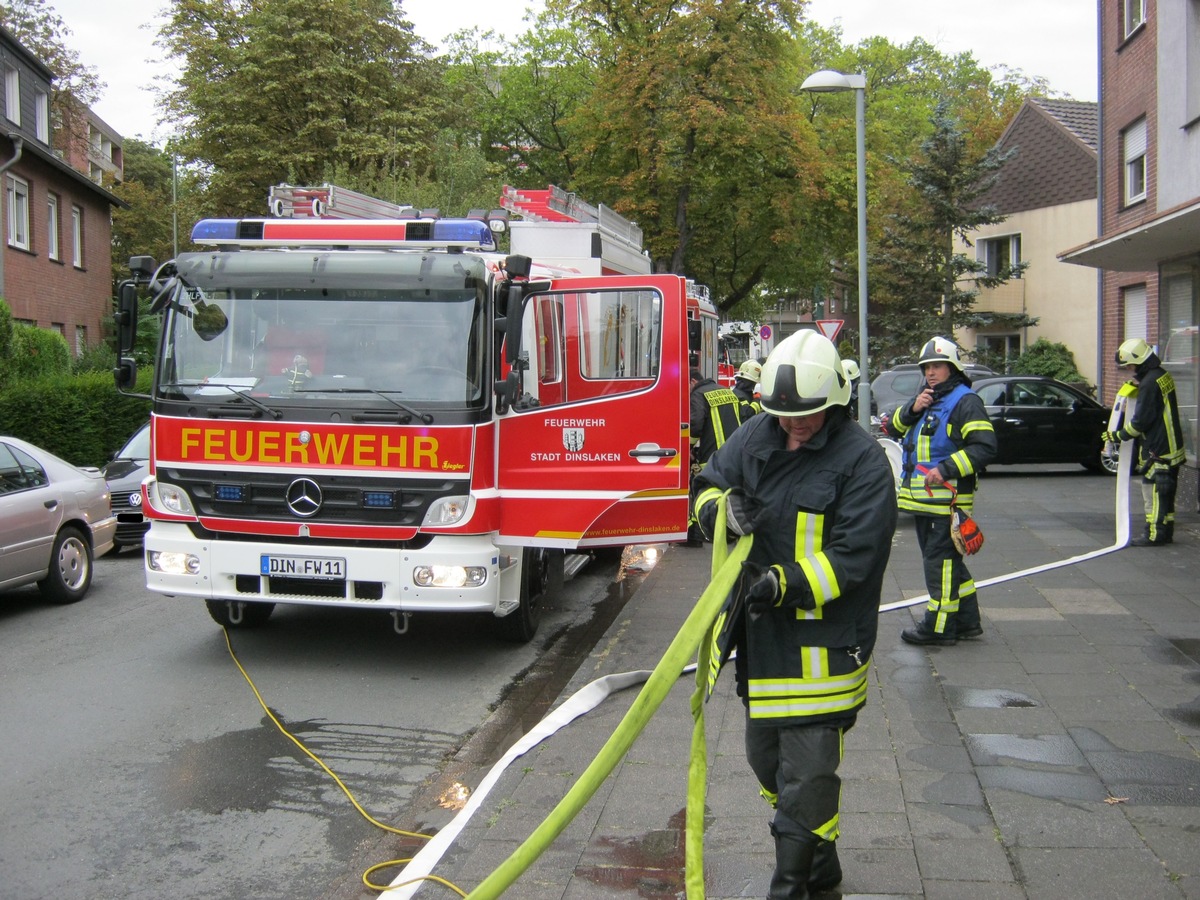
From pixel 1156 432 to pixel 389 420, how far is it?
7533mm

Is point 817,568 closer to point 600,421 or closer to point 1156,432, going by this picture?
point 600,421

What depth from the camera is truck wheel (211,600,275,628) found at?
7.59 m

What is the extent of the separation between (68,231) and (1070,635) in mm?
27357

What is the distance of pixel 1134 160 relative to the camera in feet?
62.1

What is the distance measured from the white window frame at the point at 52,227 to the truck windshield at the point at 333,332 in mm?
22773

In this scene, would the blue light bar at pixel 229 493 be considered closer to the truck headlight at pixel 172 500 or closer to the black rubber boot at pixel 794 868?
the truck headlight at pixel 172 500

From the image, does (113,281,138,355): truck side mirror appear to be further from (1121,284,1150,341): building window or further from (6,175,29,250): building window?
(6,175,29,250): building window

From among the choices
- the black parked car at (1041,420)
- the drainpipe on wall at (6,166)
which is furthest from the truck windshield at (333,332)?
the drainpipe on wall at (6,166)

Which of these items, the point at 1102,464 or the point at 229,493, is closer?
the point at 229,493

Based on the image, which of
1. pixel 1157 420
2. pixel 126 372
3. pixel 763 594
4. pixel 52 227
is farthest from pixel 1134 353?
pixel 52 227

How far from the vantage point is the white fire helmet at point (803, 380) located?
3590 mm

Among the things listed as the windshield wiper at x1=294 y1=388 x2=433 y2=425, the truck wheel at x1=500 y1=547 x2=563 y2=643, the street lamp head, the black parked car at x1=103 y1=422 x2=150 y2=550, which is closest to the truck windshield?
the windshield wiper at x1=294 y1=388 x2=433 y2=425

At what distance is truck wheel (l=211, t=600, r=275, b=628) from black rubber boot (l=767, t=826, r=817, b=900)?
184 inches

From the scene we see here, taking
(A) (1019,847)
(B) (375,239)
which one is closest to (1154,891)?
(A) (1019,847)
